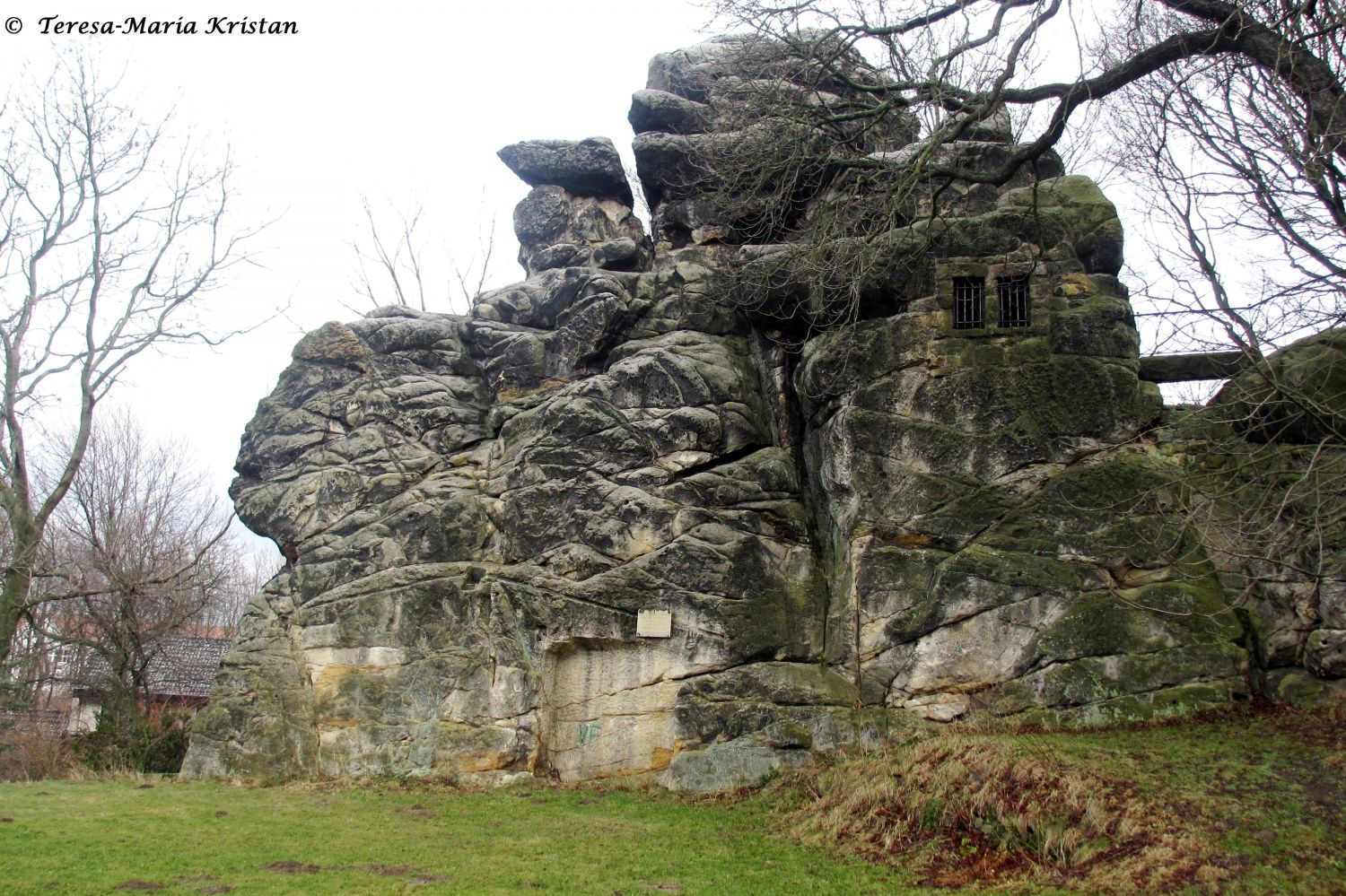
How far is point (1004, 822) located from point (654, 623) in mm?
5942

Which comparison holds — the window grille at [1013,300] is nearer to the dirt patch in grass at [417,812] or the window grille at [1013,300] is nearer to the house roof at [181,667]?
the dirt patch in grass at [417,812]

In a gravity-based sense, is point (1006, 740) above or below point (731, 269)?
below

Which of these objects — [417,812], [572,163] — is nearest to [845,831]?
[417,812]

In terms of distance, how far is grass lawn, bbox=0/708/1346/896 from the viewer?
930 cm

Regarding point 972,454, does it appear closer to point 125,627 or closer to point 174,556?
point 125,627

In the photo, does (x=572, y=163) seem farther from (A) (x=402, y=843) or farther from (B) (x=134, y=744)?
(A) (x=402, y=843)

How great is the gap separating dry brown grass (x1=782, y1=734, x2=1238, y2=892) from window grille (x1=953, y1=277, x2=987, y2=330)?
6358 mm

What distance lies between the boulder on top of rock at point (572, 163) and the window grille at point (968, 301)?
7991mm

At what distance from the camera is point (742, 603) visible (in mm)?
14984

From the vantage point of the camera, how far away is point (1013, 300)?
15547mm

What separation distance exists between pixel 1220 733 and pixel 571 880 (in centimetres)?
759

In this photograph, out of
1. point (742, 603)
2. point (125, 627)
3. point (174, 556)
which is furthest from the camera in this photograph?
point (174, 556)

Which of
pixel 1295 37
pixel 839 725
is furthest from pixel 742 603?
pixel 1295 37

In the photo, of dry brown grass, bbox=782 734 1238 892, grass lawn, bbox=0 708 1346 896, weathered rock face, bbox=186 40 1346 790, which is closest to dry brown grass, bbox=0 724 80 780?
weathered rock face, bbox=186 40 1346 790
